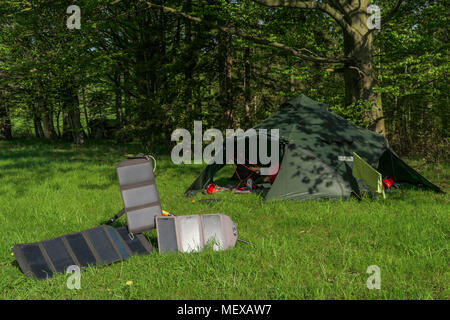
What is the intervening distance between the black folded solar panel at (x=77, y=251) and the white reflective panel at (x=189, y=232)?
47 centimetres

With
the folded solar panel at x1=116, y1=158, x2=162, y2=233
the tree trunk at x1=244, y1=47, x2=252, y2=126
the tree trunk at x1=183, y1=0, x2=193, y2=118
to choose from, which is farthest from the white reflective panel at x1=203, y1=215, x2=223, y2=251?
the tree trunk at x1=244, y1=47, x2=252, y2=126

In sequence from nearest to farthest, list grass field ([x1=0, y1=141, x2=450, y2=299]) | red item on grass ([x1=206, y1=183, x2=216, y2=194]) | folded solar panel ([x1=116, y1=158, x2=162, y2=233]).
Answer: grass field ([x1=0, y1=141, x2=450, y2=299]), folded solar panel ([x1=116, y1=158, x2=162, y2=233]), red item on grass ([x1=206, y1=183, x2=216, y2=194])

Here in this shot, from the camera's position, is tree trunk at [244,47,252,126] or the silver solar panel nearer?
the silver solar panel

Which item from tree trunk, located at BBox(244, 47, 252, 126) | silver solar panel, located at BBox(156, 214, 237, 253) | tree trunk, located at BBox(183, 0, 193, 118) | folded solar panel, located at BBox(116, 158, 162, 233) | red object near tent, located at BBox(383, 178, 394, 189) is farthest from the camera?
tree trunk, located at BBox(244, 47, 252, 126)

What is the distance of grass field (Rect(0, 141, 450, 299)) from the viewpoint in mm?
3225

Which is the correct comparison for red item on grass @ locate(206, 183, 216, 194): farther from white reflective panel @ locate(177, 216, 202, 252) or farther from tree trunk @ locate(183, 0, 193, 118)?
Answer: tree trunk @ locate(183, 0, 193, 118)

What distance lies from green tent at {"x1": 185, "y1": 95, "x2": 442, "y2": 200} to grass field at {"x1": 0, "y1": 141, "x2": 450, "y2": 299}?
437 mm

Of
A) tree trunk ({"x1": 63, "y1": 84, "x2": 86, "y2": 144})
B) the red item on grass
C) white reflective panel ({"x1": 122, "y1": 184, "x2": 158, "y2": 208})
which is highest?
tree trunk ({"x1": 63, "y1": 84, "x2": 86, "y2": 144})

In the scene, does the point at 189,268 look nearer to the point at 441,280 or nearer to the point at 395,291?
the point at 395,291

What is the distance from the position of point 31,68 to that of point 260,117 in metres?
10.4

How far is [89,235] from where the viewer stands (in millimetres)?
4133

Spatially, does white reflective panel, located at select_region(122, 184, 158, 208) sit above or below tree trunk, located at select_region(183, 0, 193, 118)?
below
